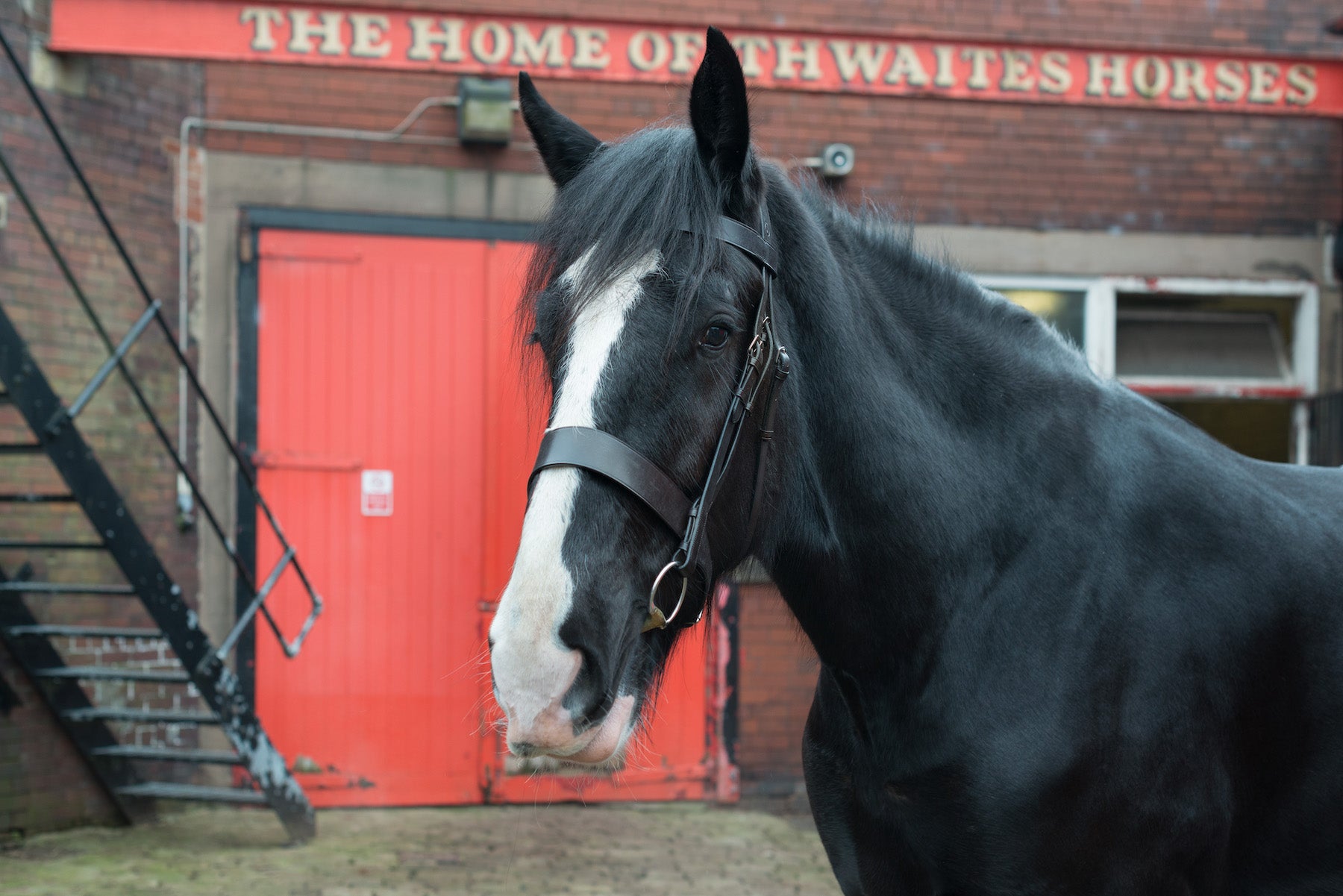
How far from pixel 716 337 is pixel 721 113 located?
0.42m

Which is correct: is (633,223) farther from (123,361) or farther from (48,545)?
(48,545)

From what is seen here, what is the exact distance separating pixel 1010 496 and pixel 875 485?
11.3 inches

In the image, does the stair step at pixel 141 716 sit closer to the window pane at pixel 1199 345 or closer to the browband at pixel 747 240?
the browband at pixel 747 240

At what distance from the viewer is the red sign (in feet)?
18.4

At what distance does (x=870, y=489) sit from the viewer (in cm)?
210

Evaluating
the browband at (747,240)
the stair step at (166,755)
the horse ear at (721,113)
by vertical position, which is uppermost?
the horse ear at (721,113)

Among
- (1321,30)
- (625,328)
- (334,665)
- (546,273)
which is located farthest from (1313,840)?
(1321,30)

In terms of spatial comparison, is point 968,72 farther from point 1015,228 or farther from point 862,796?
point 862,796

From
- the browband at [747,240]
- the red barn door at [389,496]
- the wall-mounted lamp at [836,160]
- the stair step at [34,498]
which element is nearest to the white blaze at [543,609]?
the browband at [747,240]

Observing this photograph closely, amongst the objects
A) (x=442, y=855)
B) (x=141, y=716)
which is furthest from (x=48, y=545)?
(x=442, y=855)

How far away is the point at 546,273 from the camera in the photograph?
2.09 metres

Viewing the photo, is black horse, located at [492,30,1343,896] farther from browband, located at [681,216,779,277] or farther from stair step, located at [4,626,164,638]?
stair step, located at [4,626,164,638]

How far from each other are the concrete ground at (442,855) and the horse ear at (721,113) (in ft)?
13.6

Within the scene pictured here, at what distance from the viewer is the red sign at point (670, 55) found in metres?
5.60
